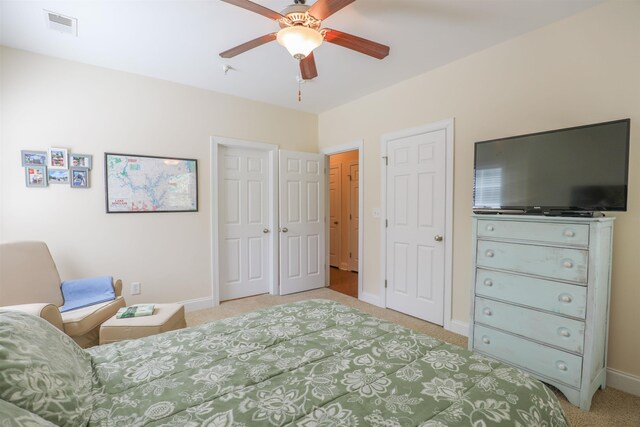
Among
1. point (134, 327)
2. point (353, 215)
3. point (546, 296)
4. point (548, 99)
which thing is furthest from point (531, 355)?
point (353, 215)

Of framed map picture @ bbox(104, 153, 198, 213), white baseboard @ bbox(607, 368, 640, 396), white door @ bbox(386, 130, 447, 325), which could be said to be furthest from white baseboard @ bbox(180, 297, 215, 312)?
white baseboard @ bbox(607, 368, 640, 396)

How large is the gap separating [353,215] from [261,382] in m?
4.72

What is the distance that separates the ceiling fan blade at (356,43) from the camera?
6.11 feet

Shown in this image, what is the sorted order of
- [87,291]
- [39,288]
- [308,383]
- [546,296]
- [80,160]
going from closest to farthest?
[308,383], [546,296], [39,288], [87,291], [80,160]

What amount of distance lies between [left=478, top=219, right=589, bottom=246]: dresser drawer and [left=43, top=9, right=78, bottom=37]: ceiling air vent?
11.3 ft

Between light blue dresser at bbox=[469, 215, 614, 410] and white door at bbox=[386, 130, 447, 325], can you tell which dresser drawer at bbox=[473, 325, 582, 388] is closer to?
light blue dresser at bbox=[469, 215, 614, 410]

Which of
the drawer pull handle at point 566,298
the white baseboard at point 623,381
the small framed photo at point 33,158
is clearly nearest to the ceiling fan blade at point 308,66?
the drawer pull handle at point 566,298

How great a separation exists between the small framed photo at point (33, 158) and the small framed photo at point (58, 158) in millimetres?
45

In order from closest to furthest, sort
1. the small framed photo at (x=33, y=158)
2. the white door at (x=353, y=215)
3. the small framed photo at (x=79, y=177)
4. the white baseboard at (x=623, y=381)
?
the white baseboard at (x=623, y=381) → the small framed photo at (x=33, y=158) → the small framed photo at (x=79, y=177) → the white door at (x=353, y=215)

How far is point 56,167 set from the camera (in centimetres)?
280

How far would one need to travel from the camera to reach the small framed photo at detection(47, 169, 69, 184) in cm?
278

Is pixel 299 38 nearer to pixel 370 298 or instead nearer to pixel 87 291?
pixel 87 291

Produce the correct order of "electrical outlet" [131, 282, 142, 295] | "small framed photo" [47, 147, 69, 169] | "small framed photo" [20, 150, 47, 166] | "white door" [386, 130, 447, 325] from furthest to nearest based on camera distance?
1. "electrical outlet" [131, 282, 142, 295]
2. "white door" [386, 130, 447, 325]
3. "small framed photo" [47, 147, 69, 169]
4. "small framed photo" [20, 150, 47, 166]

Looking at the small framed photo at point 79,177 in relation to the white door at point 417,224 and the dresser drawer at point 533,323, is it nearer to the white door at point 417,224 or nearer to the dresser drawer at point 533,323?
the white door at point 417,224
